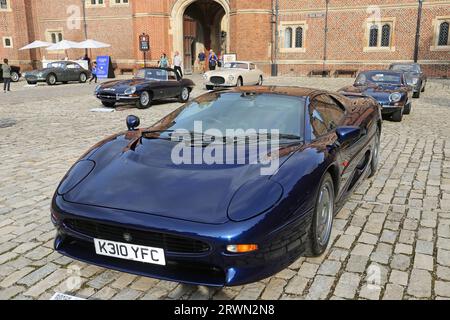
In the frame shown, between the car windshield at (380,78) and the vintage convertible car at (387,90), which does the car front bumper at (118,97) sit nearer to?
the vintage convertible car at (387,90)

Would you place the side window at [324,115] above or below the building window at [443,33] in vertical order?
below

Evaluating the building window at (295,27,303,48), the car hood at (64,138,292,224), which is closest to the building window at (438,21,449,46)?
the building window at (295,27,303,48)

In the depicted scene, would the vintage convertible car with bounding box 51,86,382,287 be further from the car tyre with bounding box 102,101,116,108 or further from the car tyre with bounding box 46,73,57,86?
the car tyre with bounding box 46,73,57,86

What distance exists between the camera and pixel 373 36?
28.4 meters

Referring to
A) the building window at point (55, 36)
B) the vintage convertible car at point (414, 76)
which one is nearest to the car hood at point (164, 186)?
the vintage convertible car at point (414, 76)

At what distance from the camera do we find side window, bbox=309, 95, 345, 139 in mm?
3842

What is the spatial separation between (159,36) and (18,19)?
1520 centimetres

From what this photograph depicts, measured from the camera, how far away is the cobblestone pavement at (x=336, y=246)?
3027mm

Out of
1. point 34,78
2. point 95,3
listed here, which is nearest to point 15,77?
point 34,78

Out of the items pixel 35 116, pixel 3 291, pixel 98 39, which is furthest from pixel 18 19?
pixel 3 291

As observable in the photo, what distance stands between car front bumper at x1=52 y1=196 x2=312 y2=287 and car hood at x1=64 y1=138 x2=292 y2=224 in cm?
7

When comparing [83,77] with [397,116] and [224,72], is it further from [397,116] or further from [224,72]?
[397,116]

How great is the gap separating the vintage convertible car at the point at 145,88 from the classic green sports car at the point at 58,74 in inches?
464
